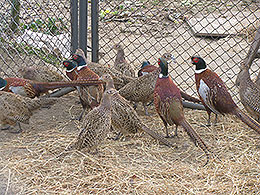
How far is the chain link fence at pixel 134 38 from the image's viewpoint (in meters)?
6.89

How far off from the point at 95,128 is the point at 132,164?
554 millimetres

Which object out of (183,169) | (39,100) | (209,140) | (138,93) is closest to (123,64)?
(138,93)

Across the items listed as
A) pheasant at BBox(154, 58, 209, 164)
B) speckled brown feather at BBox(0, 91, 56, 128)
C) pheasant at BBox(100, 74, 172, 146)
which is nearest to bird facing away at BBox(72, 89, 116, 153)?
pheasant at BBox(100, 74, 172, 146)

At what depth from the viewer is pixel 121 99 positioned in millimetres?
4793

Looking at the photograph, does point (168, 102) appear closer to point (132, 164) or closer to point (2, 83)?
point (132, 164)

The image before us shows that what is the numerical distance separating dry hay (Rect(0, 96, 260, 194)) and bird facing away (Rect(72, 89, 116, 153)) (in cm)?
14

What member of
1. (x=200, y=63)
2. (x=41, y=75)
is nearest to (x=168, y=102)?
(x=200, y=63)

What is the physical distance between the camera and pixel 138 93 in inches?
210

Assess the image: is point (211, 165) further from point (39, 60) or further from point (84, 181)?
point (39, 60)

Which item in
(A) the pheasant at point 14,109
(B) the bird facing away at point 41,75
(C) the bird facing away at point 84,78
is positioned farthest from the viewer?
(B) the bird facing away at point 41,75

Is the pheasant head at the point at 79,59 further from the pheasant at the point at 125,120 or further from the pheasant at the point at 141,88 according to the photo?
the pheasant at the point at 125,120

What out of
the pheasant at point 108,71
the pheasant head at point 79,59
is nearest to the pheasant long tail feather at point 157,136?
the pheasant at point 108,71

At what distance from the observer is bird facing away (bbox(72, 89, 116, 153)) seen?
4238 millimetres

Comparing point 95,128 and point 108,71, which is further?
point 108,71
